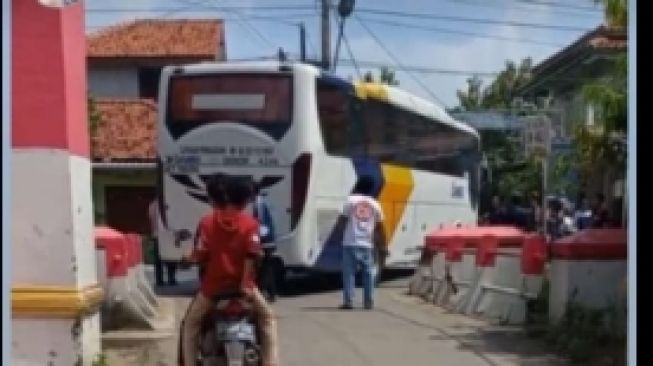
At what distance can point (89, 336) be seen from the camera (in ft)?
19.5

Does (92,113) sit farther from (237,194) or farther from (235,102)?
(235,102)

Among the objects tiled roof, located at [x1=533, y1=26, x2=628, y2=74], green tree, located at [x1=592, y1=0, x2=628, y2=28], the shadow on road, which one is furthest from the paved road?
green tree, located at [x1=592, y1=0, x2=628, y2=28]

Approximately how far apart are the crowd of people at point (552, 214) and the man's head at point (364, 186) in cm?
148

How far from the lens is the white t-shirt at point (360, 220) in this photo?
795 cm

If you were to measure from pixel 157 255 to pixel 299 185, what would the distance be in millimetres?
1837

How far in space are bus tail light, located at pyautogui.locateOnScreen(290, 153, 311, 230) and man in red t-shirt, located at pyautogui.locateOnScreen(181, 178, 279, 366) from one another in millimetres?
2149

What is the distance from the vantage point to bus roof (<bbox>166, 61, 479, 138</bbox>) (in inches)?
238

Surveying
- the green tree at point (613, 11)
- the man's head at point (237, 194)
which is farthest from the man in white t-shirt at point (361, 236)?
the green tree at point (613, 11)

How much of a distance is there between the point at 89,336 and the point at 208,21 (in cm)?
176

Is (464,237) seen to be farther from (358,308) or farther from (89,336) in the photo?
(89,336)

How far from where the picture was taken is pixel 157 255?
655cm

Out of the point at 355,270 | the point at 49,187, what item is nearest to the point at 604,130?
the point at 355,270

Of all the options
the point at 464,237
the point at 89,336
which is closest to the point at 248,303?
the point at 89,336

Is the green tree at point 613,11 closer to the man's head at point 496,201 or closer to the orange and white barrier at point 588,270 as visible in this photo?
the orange and white barrier at point 588,270
